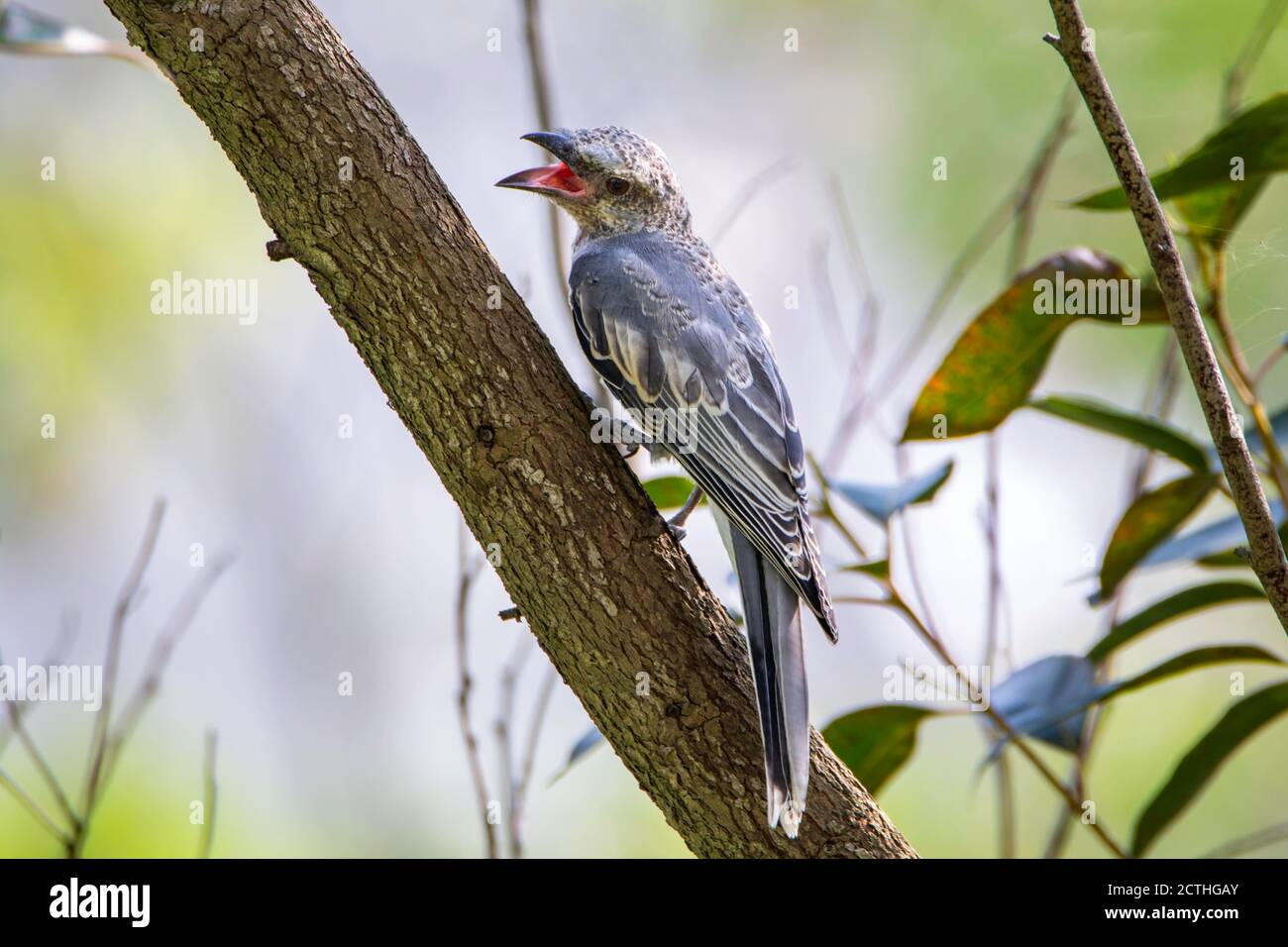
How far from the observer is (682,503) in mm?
2904

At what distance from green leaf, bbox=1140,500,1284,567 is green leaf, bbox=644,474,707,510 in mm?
1094

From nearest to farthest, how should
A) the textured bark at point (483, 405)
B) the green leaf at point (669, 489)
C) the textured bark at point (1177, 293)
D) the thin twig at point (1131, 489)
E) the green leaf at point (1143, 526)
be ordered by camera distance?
the textured bark at point (1177, 293), the textured bark at point (483, 405), the green leaf at point (1143, 526), the green leaf at point (669, 489), the thin twig at point (1131, 489)

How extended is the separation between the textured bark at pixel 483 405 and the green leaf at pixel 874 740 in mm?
496

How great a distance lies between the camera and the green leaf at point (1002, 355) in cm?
262

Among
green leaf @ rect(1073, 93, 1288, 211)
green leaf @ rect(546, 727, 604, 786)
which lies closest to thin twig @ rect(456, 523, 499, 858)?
green leaf @ rect(546, 727, 604, 786)

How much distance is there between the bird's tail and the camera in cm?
221

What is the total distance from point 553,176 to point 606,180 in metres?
0.15

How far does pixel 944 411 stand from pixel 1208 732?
0.98m

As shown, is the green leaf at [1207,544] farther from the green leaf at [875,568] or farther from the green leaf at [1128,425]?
the green leaf at [875,568]

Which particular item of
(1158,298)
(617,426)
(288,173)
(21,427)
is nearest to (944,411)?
(1158,298)

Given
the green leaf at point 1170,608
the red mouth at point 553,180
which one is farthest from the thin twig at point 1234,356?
the red mouth at point 553,180

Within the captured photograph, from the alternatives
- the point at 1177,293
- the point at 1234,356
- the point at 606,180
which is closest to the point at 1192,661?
the point at 1234,356

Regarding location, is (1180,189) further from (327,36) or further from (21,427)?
(21,427)
